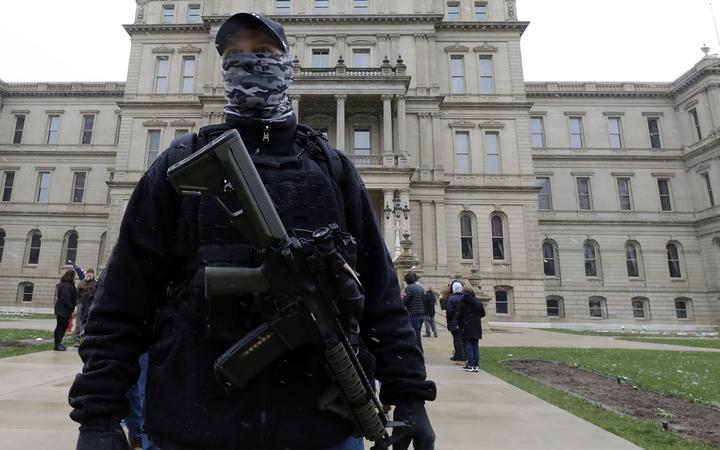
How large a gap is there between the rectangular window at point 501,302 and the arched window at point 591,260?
37.5 ft

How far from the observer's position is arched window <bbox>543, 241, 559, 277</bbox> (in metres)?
37.9

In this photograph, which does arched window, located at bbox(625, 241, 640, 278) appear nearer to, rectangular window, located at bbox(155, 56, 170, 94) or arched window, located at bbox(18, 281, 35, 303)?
rectangular window, located at bbox(155, 56, 170, 94)

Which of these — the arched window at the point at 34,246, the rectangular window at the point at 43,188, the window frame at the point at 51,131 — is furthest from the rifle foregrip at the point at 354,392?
the window frame at the point at 51,131

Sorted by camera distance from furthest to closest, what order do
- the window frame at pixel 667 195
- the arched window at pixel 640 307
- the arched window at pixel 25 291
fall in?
the window frame at pixel 667 195 → the arched window at pixel 25 291 → the arched window at pixel 640 307

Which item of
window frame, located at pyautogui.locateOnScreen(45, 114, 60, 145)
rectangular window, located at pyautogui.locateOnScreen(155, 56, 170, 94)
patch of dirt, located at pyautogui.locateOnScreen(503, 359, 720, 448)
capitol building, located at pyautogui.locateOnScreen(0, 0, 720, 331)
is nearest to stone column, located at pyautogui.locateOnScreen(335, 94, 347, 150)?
capitol building, located at pyautogui.locateOnScreen(0, 0, 720, 331)

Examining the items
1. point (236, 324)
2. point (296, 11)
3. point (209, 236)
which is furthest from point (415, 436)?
point (296, 11)

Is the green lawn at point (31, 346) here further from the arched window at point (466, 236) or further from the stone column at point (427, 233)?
the arched window at point (466, 236)

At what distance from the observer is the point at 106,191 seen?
134 ft

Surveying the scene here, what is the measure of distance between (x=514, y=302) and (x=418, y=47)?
19.8 m

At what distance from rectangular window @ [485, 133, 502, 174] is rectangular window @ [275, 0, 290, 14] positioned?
18291mm

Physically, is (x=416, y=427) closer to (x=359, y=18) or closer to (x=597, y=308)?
(x=359, y=18)

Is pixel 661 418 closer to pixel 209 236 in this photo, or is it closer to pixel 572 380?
pixel 572 380

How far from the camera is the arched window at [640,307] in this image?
36.2m

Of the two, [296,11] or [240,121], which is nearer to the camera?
[240,121]
